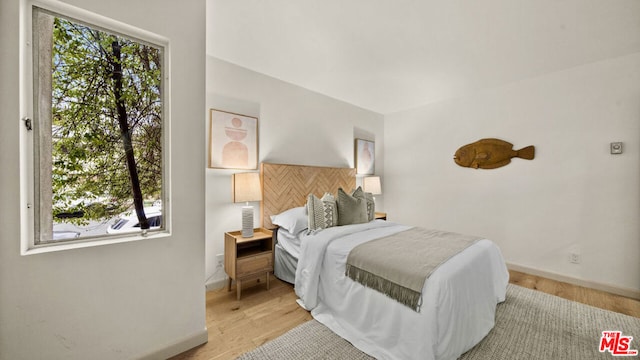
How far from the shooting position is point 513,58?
268 cm

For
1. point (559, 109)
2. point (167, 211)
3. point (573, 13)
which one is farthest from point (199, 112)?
point (559, 109)

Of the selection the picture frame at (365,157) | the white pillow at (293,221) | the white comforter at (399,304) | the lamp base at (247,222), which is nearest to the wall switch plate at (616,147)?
the white comforter at (399,304)

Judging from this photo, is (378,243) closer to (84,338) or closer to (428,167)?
(84,338)

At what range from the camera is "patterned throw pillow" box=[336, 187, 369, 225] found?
2.86 meters

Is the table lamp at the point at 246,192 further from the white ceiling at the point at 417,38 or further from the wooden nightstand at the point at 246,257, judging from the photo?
the white ceiling at the point at 417,38

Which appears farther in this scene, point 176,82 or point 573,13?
point 573,13

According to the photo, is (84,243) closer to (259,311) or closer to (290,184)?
(259,311)

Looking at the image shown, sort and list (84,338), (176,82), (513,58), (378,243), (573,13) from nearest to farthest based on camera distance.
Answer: (84,338) → (176,82) → (573,13) → (378,243) → (513,58)

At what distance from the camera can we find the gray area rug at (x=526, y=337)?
5.59 ft

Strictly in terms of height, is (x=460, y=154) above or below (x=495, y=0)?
below

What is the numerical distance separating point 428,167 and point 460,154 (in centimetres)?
55

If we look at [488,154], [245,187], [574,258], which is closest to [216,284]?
[245,187]

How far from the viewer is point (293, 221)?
8.91 feet

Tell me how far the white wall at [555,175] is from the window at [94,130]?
3.98 metres
